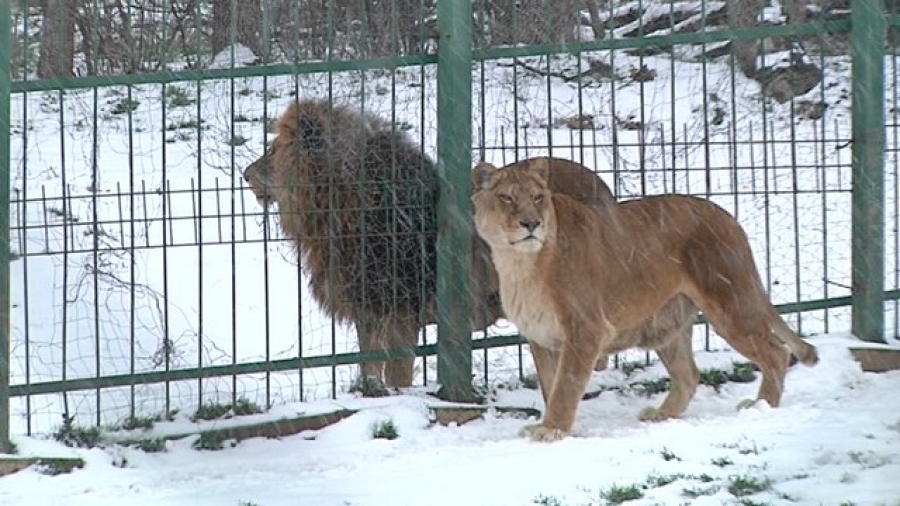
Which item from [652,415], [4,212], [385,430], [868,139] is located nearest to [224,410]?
[385,430]

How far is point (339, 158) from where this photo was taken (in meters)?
7.93

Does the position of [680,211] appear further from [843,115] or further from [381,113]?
[843,115]

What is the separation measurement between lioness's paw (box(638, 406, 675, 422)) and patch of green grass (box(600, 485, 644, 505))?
1.75 metres

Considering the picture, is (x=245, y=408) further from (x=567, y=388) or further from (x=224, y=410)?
(x=567, y=388)

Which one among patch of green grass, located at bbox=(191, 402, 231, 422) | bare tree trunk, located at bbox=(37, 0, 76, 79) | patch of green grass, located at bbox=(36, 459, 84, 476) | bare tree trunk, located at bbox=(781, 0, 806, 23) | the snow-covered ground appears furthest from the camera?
bare tree trunk, located at bbox=(781, 0, 806, 23)

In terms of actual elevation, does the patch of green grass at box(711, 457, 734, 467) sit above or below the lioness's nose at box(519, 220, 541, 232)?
below

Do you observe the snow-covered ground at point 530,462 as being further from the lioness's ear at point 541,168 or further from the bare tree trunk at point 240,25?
the bare tree trunk at point 240,25

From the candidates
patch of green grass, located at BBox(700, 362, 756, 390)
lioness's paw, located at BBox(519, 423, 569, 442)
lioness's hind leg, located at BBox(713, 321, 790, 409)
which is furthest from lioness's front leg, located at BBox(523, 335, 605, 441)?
patch of green grass, located at BBox(700, 362, 756, 390)

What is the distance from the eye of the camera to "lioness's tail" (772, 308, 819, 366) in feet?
24.8

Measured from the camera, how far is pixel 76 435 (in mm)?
6992

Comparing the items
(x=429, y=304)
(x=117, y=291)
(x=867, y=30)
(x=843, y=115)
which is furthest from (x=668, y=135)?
(x=117, y=291)

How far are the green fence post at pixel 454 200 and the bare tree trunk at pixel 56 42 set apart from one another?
1.95 m

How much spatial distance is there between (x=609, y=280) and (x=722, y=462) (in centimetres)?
144

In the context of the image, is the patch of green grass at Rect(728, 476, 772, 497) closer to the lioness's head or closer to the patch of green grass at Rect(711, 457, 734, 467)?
the patch of green grass at Rect(711, 457, 734, 467)
